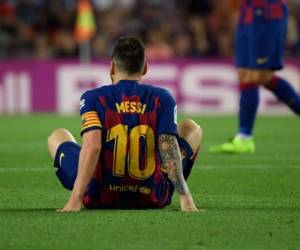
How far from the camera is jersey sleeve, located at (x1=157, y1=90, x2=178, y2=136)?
Result: 6.05 m

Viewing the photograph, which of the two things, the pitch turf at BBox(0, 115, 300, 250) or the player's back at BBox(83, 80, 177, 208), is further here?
the player's back at BBox(83, 80, 177, 208)

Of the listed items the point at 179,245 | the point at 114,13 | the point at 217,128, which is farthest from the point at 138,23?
the point at 179,245

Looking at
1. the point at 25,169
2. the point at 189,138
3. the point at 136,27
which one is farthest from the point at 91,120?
the point at 136,27

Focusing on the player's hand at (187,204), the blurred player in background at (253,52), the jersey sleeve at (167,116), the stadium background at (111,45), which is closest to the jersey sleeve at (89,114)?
the jersey sleeve at (167,116)

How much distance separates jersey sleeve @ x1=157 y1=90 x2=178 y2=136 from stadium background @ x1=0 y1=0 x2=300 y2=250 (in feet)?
1.59

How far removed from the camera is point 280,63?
1119 cm

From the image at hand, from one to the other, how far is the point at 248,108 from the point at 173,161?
16.5 feet

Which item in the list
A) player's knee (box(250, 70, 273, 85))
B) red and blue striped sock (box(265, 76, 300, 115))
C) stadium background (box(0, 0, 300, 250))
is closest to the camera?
stadium background (box(0, 0, 300, 250))

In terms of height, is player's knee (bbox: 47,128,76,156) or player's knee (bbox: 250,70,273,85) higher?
player's knee (bbox: 47,128,76,156)

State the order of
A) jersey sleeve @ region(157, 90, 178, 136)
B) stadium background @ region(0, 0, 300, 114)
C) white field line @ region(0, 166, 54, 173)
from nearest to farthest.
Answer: jersey sleeve @ region(157, 90, 178, 136)
white field line @ region(0, 166, 54, 173)
stadium background @ region(0, 0, 300, 114)

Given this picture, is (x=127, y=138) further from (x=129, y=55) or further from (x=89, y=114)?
(x=129, y=55)

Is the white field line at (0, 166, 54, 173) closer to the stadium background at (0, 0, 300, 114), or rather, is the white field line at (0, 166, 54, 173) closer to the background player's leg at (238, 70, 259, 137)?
the background player's leg at (238, 70, 259, 137)

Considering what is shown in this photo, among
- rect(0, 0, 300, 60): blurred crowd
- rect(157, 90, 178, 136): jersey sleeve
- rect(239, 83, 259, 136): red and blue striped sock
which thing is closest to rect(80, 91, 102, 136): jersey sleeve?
rect(157, 90, 178, 136): jersey sleeve

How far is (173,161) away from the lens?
6098 millimetres
